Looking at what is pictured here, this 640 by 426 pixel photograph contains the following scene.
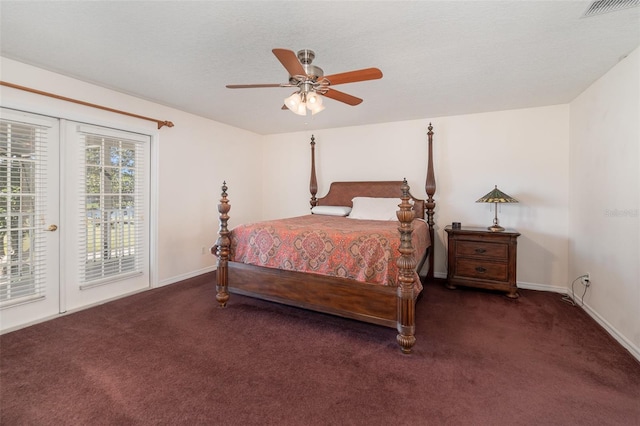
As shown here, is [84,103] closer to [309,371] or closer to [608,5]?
[309,371]

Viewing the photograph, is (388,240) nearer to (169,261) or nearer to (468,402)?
(468,402)

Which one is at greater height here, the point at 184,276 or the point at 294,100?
the point at 294,100

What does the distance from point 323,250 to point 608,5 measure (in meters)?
2.60

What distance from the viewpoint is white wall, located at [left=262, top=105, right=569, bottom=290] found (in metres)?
3.71

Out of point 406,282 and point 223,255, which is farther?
point 223,255

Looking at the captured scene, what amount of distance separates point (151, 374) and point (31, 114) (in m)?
2.75

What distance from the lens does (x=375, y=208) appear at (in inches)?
166

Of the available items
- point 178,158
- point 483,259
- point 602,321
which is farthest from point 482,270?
point 178,158

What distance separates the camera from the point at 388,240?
2387 mm

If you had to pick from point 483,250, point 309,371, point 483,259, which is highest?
point 483,250

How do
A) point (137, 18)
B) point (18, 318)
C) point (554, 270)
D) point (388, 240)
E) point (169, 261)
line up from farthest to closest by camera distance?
point (169, 261) → point (554, 270) → point (18, 318) → point (388, 240) → point (137, 18)

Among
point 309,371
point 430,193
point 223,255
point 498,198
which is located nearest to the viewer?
point 309,371

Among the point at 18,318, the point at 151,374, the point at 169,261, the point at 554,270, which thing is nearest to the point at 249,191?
the point at 169,261

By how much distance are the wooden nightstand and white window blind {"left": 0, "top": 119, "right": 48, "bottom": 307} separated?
4.67m
